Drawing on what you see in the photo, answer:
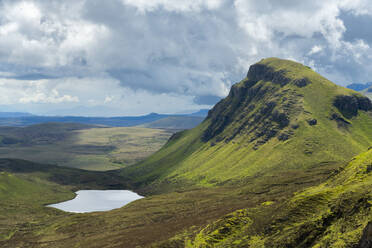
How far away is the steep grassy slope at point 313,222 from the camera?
106 meters

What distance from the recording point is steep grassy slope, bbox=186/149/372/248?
349 feet

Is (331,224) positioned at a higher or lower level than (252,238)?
higher

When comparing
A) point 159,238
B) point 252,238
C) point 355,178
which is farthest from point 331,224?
point 159,238

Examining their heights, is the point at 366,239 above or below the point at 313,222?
above

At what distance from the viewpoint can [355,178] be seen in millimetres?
159375

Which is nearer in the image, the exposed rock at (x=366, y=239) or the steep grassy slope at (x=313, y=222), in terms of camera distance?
the exposed rock at (x=366, y=239)

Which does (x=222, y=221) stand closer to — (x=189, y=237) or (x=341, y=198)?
(x=189, y=237)

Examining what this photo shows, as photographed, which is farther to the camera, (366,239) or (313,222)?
(313,222)

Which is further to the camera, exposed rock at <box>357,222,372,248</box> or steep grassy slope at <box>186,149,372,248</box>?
steep grassy slope at <box>186,149,372,248</box>

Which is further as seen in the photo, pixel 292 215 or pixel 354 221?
pixel 292 215

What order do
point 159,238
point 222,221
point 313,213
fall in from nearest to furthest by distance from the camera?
1. point 313,213
2. point 222,221
3. point 159,238

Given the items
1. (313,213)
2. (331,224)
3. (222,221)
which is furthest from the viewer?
(222,221)

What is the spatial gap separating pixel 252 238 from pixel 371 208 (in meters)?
51.8

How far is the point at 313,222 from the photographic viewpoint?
12181 cm
